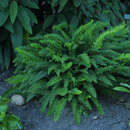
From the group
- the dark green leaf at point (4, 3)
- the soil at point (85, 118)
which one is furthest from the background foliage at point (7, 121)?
the dark green leaf at point (4, 3)

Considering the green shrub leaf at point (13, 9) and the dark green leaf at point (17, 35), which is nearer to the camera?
the green shrub leaf at point (13, 9)

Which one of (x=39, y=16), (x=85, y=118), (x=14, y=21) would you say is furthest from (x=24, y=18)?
(x=85, y=118)

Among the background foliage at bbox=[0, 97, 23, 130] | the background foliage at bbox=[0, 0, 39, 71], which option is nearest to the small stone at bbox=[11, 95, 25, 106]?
the background foliage at bbox=[0, 97, 23, 130]

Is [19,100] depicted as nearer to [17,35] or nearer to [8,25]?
[17,35]

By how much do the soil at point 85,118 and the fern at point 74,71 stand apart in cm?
14

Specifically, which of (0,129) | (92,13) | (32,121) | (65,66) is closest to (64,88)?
(65,66)

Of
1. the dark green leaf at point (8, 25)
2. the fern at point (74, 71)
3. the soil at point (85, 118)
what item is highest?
the dark green leaf at point (8, 25)

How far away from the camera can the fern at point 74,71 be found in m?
2.93

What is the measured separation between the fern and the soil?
0.14 m

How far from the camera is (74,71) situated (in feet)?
10.1

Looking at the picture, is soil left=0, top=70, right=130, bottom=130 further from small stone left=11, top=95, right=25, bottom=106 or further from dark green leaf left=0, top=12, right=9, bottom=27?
dark green leaf left=0, top=12, right=9, bottom=27

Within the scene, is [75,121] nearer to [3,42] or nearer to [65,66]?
[65,66]

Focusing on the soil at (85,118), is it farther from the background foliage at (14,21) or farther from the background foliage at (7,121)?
the background foliage at (14,21)

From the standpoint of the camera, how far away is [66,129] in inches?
114
